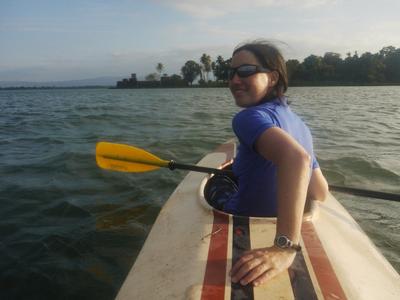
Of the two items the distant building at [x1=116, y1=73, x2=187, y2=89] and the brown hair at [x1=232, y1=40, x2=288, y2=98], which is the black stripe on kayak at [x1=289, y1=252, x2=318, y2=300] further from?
the distant building at [x1=116, y1=73, x2=187, y2=89]

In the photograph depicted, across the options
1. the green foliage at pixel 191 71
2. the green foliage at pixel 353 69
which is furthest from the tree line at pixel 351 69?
the green foliage at pixel 191 71

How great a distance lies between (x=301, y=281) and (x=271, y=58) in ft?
4.55

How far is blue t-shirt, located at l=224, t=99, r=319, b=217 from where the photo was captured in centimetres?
219

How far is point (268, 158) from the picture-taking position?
6.94 ft

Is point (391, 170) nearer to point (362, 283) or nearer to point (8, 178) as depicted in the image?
point (362, 283)

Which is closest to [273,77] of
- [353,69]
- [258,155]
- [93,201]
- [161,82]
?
[258,155]

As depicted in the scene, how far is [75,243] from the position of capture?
4445 millimetres

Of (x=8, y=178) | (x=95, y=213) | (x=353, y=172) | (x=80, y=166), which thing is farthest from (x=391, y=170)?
(x=8, y=178)

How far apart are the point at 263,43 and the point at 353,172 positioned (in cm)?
544

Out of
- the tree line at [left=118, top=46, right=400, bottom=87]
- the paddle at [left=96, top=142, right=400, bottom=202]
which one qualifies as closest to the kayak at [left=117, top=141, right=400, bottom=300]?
the paddle at [left=96, top=142, right=400, bottom=202]

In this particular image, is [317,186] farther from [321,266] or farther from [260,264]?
[260,264]

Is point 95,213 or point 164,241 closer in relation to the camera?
point 164,241

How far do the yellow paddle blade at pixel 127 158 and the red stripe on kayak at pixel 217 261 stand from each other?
2193 millimetres

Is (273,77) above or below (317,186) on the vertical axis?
above
